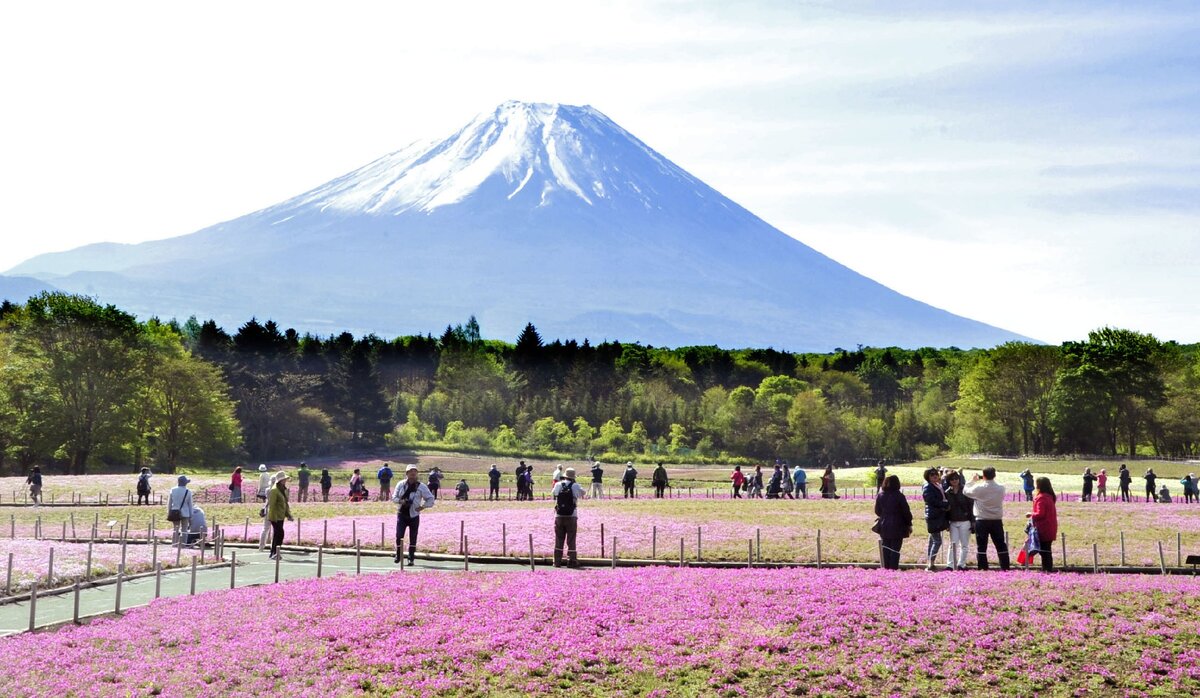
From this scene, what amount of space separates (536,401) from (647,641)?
435 ft

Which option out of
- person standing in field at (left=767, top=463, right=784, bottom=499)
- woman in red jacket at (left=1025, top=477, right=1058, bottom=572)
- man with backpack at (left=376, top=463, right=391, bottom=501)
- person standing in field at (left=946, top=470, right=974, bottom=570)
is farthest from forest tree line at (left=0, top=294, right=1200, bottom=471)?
woman in red jacket at (left=1025, top=477, right=1058, bottom=572)

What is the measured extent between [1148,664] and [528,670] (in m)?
10.0

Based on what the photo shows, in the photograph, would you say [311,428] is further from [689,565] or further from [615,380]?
[689,565]

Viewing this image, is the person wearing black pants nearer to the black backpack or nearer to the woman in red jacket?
the woman in red jacket

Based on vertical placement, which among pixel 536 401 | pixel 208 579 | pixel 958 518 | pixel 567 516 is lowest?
pixel 208 579

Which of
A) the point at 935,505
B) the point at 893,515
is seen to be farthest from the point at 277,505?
the point at 935,505

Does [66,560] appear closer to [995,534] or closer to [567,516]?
[567,516]

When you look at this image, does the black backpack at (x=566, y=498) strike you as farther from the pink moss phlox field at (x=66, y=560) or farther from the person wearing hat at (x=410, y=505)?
the pink moss phlox field at (x=66, y=560)

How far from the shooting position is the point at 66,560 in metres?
29.5

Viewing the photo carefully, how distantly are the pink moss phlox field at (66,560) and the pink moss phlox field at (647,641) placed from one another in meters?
5.40

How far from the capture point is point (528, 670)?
18438mm

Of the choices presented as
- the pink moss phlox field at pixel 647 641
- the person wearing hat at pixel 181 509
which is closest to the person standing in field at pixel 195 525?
the person wearing hat at pixel 181 509

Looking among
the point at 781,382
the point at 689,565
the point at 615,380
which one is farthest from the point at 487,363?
the point at 689,565

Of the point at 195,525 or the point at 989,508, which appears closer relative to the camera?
the point at 989,508
